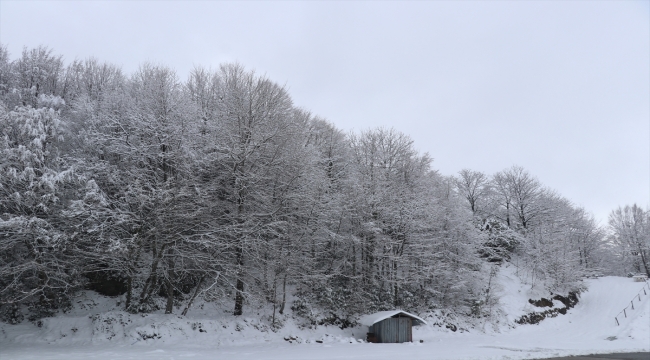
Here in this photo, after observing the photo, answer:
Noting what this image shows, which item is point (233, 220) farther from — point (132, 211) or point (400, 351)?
point (400, 351)

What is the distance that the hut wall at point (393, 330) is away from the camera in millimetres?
23188

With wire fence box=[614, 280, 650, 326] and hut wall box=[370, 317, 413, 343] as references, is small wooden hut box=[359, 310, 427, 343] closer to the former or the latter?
hut wall box=[370, 317, 413, 343]

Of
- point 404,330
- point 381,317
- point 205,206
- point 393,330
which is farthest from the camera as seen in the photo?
point 404,330

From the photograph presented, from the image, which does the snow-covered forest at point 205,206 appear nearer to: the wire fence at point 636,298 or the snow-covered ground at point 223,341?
the snow-covered ground at point 223,341

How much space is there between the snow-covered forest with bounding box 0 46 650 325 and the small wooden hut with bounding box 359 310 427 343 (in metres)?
2.38

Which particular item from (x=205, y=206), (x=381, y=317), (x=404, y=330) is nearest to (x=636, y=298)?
(x=404, y=330)

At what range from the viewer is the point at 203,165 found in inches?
866

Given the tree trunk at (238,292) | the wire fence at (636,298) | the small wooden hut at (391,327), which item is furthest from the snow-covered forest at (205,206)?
the wire fence at (636,298)

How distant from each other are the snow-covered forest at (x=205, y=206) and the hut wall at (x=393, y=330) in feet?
9.01

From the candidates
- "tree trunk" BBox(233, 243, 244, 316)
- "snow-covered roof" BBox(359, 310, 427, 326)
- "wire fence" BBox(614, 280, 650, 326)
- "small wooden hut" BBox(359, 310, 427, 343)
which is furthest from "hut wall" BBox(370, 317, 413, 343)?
"wire fence" BBox(614, 280, 650, 326)

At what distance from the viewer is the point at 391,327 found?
23375 mm

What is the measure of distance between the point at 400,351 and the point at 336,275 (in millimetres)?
8874

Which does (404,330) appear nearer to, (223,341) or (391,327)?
(391,327)

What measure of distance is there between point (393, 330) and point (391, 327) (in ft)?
0.73
